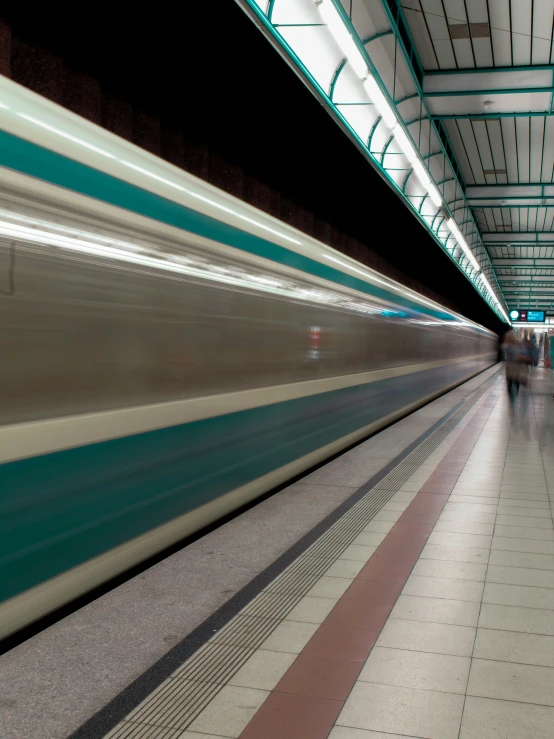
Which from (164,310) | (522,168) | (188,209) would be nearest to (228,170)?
(188,209)

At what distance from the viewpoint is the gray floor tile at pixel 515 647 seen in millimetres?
3007

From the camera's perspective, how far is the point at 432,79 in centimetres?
1123

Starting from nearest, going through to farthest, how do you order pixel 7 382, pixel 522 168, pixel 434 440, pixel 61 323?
1. pixel 7 382
2. pixel 61 323
3. pixel 434 440
4. pixel 522 168

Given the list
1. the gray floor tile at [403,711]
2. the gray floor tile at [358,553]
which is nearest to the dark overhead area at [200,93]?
the gray floor tile at [358,553]

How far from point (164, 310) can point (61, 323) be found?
3.04 ft

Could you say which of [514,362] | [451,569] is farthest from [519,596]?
[514,362]

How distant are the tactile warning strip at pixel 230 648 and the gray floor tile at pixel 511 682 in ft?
2.96

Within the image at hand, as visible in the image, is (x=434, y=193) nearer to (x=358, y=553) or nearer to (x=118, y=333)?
(x=358, y=553)

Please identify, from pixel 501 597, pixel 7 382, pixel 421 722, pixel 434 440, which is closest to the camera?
pixel 421 722

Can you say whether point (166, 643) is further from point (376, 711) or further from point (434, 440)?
point (434, 440)

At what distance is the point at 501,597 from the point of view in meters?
3.76

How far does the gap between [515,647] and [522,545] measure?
173 centimetres

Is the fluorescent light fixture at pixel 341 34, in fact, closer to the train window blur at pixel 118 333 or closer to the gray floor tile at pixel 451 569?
the train window blur at pixel 118 333

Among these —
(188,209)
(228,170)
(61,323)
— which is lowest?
(61,323)
